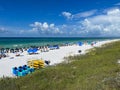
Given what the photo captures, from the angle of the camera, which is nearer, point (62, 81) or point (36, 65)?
point (62, 81)

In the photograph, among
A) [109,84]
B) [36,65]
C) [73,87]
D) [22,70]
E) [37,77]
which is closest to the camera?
[109,84]

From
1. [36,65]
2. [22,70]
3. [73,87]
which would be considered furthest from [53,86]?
[36,65]

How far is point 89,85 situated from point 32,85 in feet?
11.6

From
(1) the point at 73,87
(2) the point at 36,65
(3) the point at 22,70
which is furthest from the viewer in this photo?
(2) the point at 36,65

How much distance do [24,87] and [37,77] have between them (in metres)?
1.99

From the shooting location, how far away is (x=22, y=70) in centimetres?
1802

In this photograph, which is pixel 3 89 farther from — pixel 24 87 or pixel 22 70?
pixel 22 70

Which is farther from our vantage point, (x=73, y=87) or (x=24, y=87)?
(x=24, y=87)

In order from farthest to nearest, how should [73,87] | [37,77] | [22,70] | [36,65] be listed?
[36,65] < [22,70] < [37,77] < [73,87]

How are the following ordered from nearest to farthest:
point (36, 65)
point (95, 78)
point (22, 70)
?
point (95, 78)
point (22, 70)
point (36, 65)

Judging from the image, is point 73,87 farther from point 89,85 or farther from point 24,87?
point 24,87

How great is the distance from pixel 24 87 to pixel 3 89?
1.21 metres

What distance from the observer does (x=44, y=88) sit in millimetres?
10883

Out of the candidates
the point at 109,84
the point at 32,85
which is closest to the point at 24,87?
the point at 32,85
